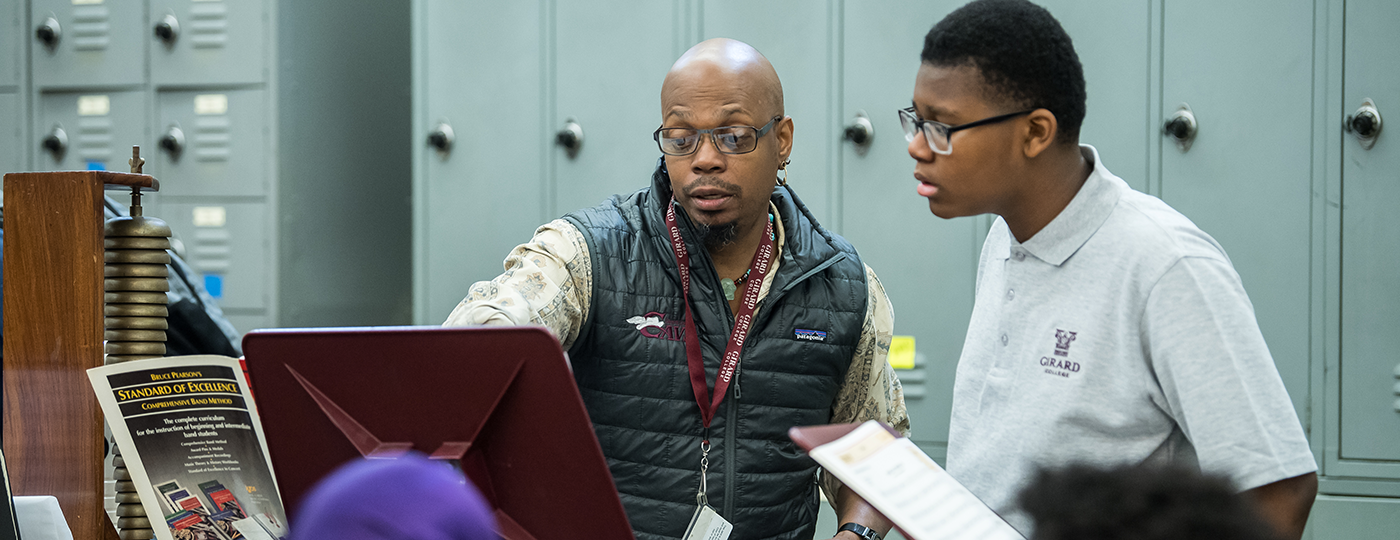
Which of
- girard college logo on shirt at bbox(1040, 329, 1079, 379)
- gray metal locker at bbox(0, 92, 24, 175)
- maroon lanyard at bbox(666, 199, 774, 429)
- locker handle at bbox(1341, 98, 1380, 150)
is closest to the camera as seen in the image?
girard college logo on shirt at bbox(1040, 329, 1079, 379)

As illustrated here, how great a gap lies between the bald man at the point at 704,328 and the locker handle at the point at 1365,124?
5.51 ft

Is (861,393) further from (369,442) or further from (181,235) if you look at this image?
(181,235)

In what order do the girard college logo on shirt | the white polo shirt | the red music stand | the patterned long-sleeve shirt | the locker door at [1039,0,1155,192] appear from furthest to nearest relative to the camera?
the locker door at [1039,0,1155,192], the patterned long-sleeve shirt, the girard college logo on shirt, the white polo shirt, the red music stand

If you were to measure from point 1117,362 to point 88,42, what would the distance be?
119 inches

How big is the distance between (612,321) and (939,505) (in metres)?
0.64

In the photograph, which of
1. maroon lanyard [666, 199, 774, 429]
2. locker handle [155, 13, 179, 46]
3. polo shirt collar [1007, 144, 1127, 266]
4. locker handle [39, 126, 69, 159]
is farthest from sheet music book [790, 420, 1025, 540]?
locker handle [39, 126, 69, 159]

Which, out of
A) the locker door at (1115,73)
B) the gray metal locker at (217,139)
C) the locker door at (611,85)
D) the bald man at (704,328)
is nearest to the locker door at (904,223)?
the locker door at (1115,73)

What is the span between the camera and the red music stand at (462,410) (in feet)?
2.17

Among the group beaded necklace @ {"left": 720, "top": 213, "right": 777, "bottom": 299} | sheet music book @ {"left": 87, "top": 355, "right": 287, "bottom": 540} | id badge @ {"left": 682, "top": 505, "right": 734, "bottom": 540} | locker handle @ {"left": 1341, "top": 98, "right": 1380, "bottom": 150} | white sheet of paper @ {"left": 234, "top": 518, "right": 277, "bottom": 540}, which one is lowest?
id badge @ {"left": 682, "top": 505, "right": 734, "bottom": 540}

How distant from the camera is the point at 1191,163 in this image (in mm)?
2309

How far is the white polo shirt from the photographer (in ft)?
2.65

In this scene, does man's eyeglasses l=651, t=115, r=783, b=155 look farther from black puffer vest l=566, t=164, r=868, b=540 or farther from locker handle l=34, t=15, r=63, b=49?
locker handle l=34, t=15, r=63, b=49

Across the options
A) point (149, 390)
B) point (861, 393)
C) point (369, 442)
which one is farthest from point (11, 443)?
point (861, 393)

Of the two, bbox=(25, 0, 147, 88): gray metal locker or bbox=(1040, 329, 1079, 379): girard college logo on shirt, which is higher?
bbox=(25, 0, 147, 88): gray metal locker
